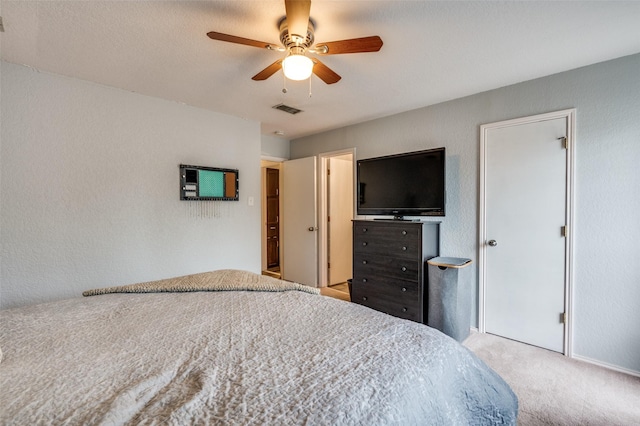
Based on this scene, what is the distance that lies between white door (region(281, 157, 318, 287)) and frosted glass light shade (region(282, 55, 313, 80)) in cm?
262

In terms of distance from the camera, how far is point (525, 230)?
268 cm

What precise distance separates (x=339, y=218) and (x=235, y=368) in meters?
3.74

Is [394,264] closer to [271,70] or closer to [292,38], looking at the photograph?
[271,70]

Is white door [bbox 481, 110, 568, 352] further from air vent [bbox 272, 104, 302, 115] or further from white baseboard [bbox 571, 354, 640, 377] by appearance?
air vent [bbox 272, 104, 302, 115]

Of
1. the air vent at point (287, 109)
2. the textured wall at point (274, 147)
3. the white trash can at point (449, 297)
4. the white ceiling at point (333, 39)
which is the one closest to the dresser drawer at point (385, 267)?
the white trash can at point (449, 297)

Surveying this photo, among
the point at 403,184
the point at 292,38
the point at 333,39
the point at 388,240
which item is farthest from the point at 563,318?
the point at 292,38

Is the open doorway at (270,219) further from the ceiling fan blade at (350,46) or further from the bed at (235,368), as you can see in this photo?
the bed at (235,368)

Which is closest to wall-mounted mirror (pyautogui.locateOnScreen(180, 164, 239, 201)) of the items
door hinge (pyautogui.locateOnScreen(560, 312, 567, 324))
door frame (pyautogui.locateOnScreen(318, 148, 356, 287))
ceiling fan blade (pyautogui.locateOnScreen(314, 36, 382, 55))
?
door frame (pyautogui.locateOnScreen(318, 148, 356, 287))

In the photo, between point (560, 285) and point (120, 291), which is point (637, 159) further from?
point (120, 291)

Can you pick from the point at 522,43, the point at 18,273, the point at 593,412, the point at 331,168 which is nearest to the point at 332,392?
the point at 593,412

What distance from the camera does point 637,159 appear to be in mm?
2193

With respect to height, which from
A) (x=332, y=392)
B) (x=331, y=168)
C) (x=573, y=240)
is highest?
(x=331, y=168)

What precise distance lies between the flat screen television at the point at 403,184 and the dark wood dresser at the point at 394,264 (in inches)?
9.8

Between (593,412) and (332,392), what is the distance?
2.06m
